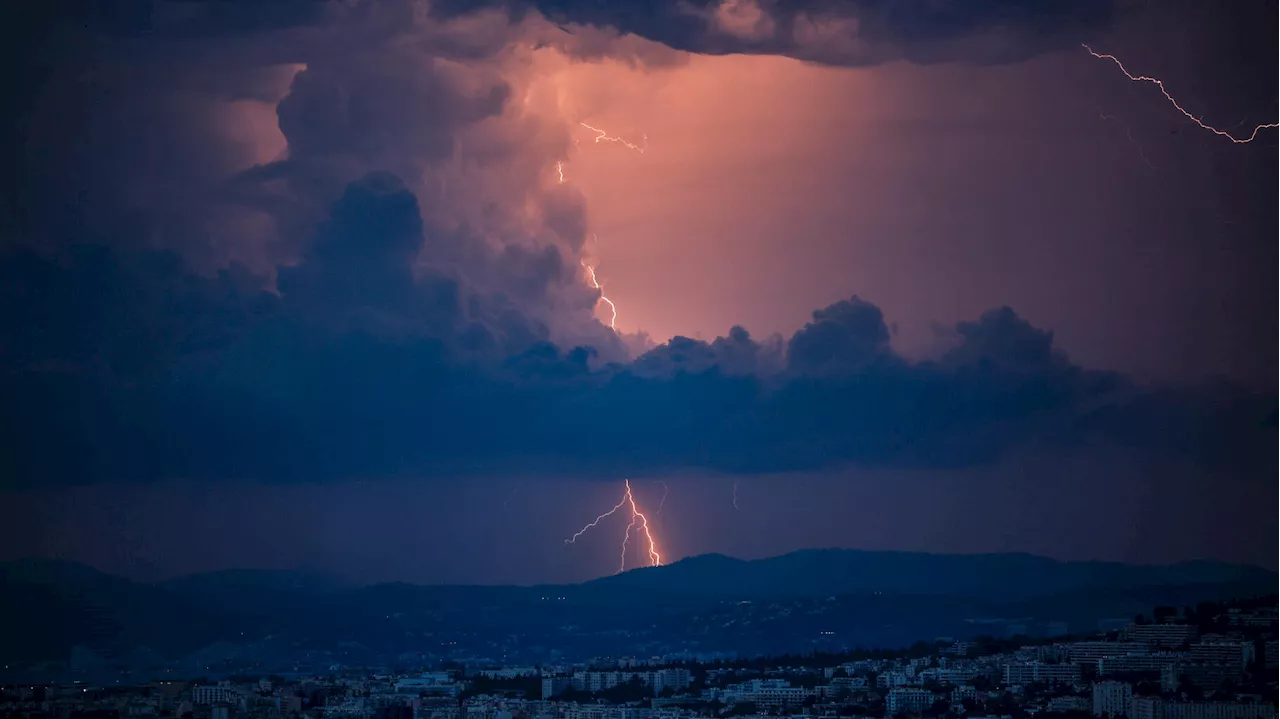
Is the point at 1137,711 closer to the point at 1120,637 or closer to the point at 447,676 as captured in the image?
the point at 1120,637

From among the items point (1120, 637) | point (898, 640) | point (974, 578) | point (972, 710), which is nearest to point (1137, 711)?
point (972, 710)

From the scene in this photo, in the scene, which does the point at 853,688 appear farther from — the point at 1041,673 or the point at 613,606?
the point at 613,606

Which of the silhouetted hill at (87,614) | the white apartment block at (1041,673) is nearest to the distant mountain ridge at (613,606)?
the silhouetted hill at (87,614)

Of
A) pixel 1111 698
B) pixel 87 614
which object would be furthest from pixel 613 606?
pixel 1111 698

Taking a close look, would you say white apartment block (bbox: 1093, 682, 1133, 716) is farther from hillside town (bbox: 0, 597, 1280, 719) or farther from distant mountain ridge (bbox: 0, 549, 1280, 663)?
distant mountain ridge (bbox: 0, 549, 1280, 663)

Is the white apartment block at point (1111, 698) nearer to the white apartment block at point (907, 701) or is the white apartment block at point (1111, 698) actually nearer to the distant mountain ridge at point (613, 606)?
the white apartment block at point (907, 701)

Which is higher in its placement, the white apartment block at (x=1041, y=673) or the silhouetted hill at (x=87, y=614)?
the silhouetted hill at (x=87, y=614)

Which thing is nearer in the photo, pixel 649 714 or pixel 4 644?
pixel 649 714
